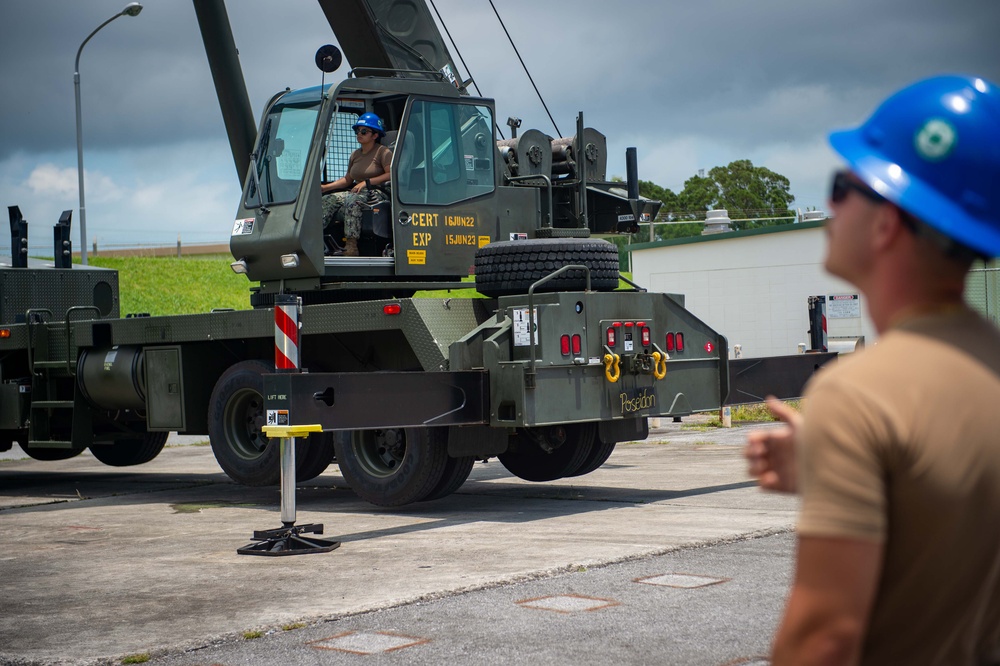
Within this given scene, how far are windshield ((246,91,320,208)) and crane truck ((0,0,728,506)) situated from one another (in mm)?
18

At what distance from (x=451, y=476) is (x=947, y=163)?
9.04 metres

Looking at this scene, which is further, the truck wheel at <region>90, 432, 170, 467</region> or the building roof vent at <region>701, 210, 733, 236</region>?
the building roof vent at <region>701, 210, 733, 236</region>

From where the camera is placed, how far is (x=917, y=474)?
1.58 m

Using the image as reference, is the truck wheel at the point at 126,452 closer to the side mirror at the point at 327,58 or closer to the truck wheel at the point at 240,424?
the truck wheel at the point at 240,424

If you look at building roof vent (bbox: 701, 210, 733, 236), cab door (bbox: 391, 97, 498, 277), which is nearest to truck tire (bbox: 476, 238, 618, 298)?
cab door (bbox: 391, 97, 498, 277)

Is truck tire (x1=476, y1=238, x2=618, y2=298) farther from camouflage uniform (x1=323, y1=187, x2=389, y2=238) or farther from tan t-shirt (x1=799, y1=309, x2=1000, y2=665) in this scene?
tan t-shirt (x1=799, y1=309, x2=1000, y2=665)

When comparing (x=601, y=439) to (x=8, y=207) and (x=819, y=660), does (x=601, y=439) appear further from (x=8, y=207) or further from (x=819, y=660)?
(x=819, y=660)

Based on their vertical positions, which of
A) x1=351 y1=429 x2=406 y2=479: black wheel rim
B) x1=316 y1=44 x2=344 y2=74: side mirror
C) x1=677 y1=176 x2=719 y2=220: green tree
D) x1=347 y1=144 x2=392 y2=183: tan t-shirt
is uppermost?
x1=677 y1=176 x2=719 y2=220: green tree

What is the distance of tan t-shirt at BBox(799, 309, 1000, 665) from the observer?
1562 millimetres

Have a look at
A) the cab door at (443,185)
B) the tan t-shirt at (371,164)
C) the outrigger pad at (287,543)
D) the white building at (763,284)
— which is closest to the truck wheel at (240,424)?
the cab door at (443,185)

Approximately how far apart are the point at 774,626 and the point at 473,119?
708 cm

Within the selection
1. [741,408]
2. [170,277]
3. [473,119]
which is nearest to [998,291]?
[741,408]

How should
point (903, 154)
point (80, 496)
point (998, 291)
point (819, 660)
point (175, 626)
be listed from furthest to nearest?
point (998, 291), point (80, 496), point (175, 626), point (903, 154), point (819, 660)

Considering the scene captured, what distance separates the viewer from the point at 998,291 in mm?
30875
